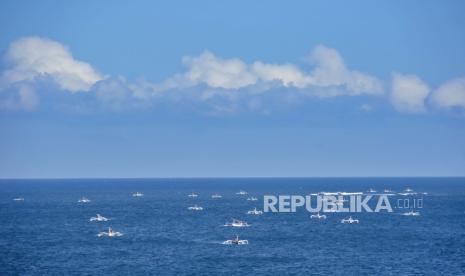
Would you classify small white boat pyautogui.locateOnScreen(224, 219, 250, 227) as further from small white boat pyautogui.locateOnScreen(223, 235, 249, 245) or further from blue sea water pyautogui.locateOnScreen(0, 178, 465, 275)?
small white boat pyautogui.locateOnScreen(223, 235, 249, 245)

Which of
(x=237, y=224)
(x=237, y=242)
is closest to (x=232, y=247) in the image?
(x=237, y=242)

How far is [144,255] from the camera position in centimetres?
12525

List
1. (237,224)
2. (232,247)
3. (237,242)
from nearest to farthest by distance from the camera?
(232,247) < (237,242) < (237,224)

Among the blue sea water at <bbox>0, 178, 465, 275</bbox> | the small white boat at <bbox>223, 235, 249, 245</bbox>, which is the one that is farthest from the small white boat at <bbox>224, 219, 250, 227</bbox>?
the small white boat at <bbox>223, 235, 249, 245</bbox>

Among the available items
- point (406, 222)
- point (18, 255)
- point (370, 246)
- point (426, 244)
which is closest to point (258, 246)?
point (370, 246)

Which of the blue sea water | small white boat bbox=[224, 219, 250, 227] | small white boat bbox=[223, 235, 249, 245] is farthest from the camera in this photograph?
small white boat bbox=[224, 219, 250, 227]

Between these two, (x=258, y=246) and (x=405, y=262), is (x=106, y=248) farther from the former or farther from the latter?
(x=405, y=262)

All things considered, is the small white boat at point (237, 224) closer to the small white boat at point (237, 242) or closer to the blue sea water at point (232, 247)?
the blue sea water at point (232, 247)

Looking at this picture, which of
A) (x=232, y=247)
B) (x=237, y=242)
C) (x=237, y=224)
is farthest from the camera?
(x=237, y=224)

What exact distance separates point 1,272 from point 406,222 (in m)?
111

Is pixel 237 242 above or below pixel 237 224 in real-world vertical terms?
below

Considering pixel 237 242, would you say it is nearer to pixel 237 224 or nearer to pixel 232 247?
pixel 232 247

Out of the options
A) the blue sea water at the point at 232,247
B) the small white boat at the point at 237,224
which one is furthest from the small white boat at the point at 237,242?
the small white boat at the point at 237,224

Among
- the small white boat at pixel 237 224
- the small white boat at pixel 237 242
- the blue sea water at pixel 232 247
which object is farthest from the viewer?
the small white boat at pixel 237 224
